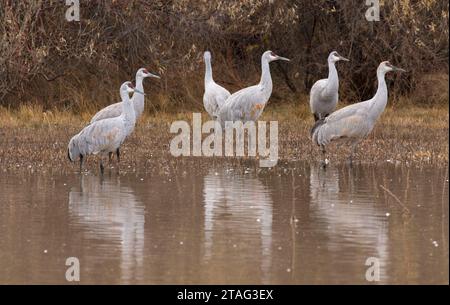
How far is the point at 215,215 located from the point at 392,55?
33.2 ft

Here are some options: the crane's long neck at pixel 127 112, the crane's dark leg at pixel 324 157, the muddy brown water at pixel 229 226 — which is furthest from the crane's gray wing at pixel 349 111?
the crane's long neck at pixel 127 112

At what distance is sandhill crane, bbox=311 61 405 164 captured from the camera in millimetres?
13312

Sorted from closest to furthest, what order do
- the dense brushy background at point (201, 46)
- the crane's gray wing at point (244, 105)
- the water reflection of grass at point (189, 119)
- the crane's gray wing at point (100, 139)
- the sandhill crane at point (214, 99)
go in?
the crane's gray wing at point (100, 139) < the water reflection of grass at point (189, 119) < the crane's gray wing at point (244, 105) < the sandhill crane at point (214, 99) < the dense brushy background at point (201, 46)

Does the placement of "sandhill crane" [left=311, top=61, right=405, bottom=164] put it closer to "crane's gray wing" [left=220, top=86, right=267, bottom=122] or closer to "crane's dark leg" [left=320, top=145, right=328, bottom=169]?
"crane's dark leg" [left=320, top=145, right=328, bottom=169]

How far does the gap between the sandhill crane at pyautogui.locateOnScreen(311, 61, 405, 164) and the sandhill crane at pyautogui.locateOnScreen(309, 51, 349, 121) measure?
7.36 ft

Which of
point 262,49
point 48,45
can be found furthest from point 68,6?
point 262,49

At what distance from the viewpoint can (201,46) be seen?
785 inches

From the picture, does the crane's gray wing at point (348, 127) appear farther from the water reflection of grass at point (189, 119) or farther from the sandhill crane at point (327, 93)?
the sandhill crane at point (327, 93)

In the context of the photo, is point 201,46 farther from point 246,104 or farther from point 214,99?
point 246,104

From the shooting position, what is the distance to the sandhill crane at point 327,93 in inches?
626

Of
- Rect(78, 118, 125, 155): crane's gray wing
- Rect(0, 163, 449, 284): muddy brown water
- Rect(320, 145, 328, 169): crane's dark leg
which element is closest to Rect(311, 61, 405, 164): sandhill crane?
Rect(320, 145, 328, 169): crane's dark leg

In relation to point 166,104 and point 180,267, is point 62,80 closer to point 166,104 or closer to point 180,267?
point 166,104

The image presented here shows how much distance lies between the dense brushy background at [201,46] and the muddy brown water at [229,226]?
585 cm

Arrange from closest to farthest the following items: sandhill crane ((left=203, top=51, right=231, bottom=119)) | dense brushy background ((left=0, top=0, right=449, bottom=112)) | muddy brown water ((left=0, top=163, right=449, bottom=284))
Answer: muddy brown water ((left=0, top=163, right=449, bottom=284)) < sandhill crane ((left=203, top=51, right=231, bottom=119)) < dense brushy background ((left=0, top=0, right=449, bottom=112))
